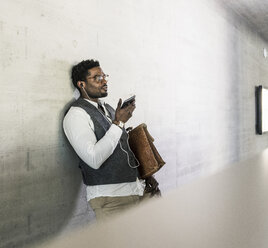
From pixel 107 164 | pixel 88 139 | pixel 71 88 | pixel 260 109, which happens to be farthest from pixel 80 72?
pixel 260 109

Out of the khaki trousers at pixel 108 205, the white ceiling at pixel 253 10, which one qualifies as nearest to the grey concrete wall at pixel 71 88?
the khaki trousers at pixel 108 205

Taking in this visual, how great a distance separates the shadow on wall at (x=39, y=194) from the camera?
6.54 ft

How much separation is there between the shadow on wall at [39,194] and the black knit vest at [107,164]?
0.15m

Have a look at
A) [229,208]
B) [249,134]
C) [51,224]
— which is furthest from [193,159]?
[249,134]

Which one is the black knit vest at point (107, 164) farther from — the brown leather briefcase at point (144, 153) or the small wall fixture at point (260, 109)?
the small wall fixture at point (260, 109)

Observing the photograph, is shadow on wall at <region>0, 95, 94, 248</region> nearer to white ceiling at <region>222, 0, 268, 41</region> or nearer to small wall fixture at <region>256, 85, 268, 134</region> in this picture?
white ceiling at <region>222, 0, 268, 41</region>

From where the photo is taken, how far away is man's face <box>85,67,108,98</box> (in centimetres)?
241

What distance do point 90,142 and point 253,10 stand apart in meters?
5.27

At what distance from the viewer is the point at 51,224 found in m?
2.26

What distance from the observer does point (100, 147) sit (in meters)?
2.15

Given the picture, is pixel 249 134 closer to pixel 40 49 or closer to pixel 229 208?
pixel 229 208

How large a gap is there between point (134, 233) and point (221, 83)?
151 inches

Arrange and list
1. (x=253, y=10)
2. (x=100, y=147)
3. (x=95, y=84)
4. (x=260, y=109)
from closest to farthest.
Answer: (x=100, y=147), (x=95, y=84), (x=253, y=10), (x=260, y=109)

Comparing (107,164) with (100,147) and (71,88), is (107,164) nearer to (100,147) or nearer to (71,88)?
(100,147)
